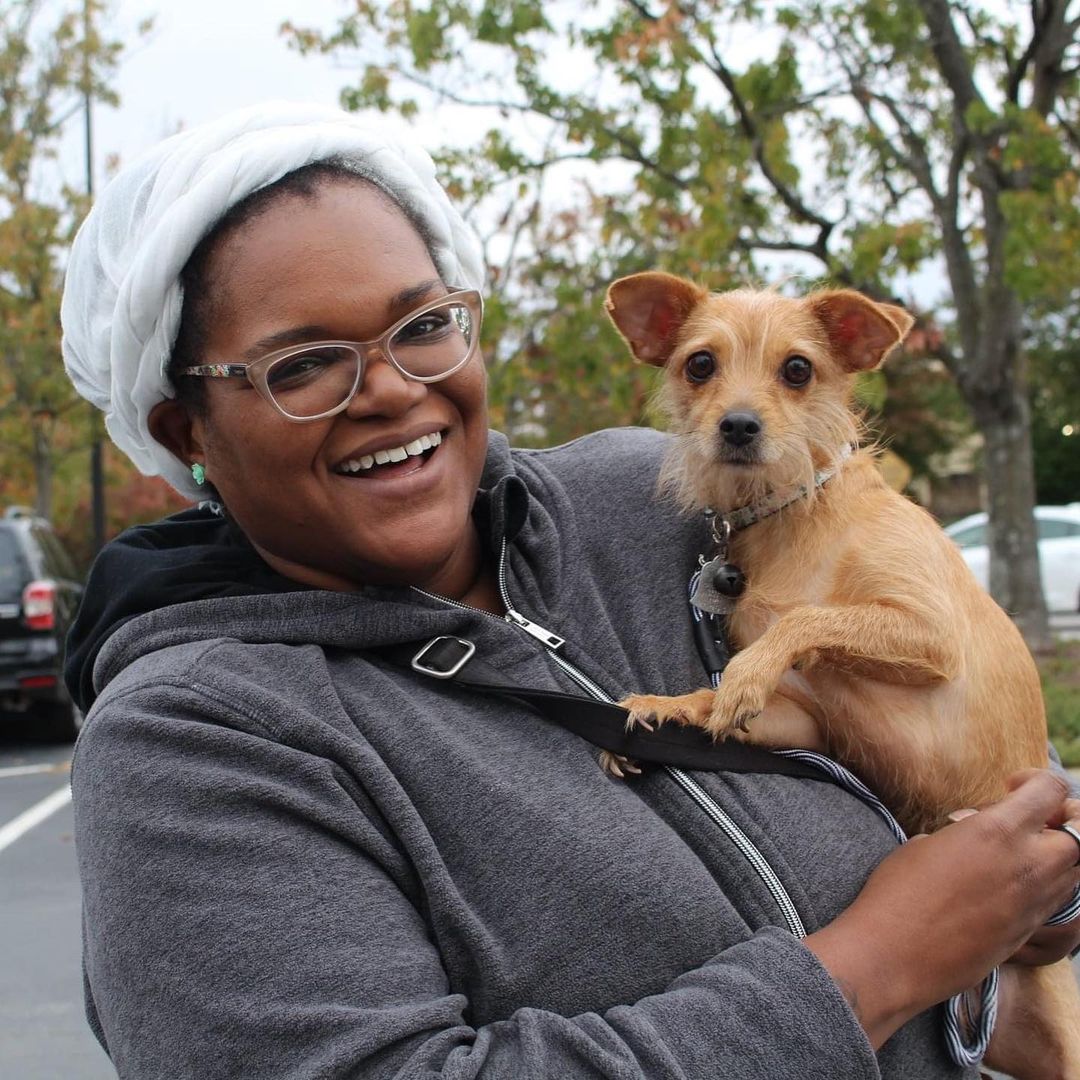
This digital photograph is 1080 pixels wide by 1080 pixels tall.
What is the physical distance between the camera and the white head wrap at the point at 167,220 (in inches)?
67.7

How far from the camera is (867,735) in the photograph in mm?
2168

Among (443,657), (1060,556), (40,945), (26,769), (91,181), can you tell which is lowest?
(1060,556)

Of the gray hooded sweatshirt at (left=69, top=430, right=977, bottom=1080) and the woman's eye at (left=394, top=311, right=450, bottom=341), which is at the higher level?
the woman's eye at (left=394, top=311, right=450, bottom=341)

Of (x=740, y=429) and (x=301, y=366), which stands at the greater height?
(x=301, y=366)

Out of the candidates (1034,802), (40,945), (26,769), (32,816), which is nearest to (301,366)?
(1034,802)

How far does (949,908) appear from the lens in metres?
1.68

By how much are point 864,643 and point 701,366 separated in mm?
760

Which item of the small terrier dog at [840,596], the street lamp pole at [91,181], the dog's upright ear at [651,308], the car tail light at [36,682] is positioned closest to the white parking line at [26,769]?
the car tail light at [36,682]

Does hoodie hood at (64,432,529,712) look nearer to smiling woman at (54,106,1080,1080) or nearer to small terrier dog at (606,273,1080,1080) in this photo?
smiling woman at (54,106,1080,1080)

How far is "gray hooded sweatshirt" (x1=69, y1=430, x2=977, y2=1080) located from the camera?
135cm

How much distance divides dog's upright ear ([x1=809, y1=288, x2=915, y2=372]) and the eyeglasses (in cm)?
106

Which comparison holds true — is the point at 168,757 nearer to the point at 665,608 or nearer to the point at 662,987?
the point at 662,987

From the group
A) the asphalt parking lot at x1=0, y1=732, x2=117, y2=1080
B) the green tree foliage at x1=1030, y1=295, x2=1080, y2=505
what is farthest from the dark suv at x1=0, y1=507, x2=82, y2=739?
the green tree foliage at x1=1030, y1=295, x2=1080, y2=505

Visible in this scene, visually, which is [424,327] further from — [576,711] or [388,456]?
[576,711]
